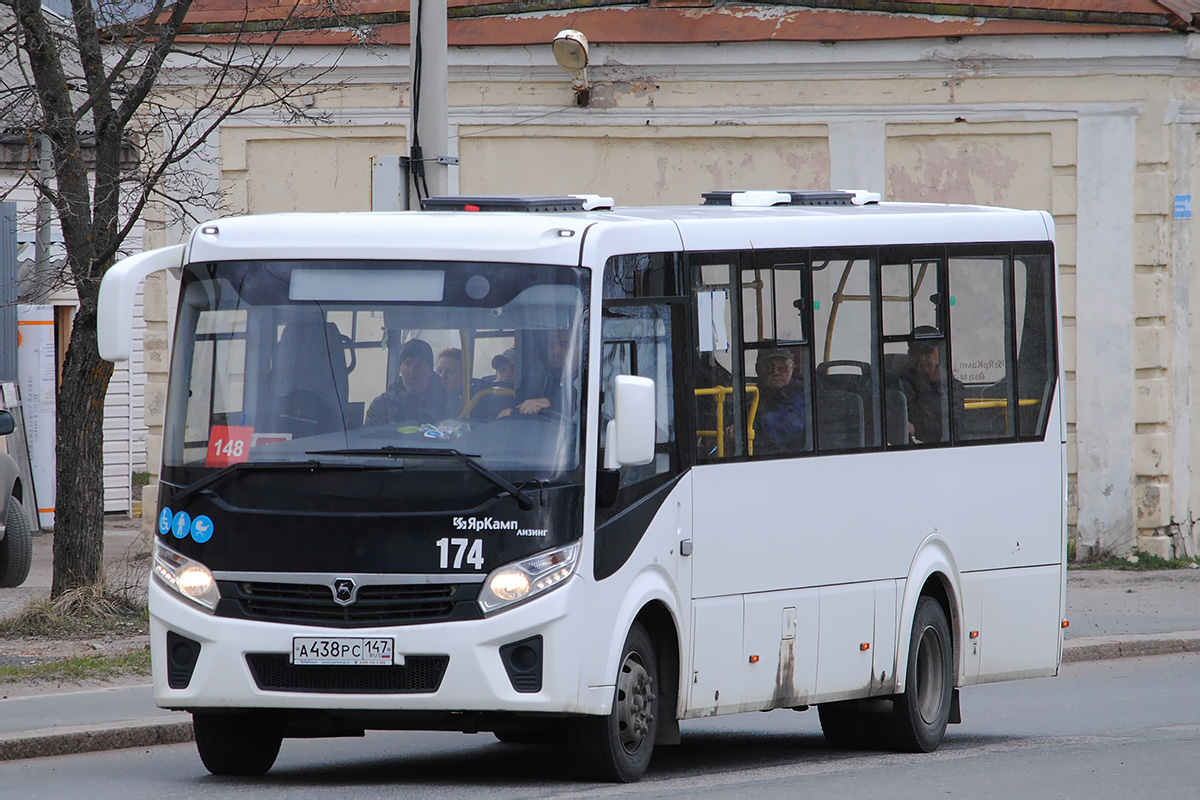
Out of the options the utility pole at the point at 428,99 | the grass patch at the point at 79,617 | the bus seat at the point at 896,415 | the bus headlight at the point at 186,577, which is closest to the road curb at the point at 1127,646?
the bus seat at the point at 896,415

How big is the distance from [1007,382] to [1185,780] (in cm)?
280

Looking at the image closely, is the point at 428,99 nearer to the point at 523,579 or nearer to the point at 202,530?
the point at 202,530

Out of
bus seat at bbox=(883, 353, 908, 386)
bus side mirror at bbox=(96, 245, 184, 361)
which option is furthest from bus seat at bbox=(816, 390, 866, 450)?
bus side mirror at bbox=(96, 245, 184, 361)

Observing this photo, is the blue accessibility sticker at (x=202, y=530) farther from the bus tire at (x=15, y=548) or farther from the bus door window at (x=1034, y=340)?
the bus tire at (x=15, y=548)

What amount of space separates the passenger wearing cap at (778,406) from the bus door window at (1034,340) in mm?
1936

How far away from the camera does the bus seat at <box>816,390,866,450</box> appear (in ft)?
33.1

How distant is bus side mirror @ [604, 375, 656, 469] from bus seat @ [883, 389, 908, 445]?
239 cm

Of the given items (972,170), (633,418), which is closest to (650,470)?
(633,418)

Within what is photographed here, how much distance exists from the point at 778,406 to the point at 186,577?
3.00 metres

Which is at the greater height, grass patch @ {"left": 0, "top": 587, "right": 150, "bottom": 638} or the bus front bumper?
the bus front bumper

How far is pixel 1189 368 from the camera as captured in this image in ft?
64.2

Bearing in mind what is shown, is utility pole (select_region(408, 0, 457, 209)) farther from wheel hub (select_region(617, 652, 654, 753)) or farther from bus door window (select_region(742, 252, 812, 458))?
wheel hub (select_region(617, 652, 654, 753))

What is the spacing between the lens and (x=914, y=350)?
1073 cm

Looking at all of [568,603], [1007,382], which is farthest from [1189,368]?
[568,603]
